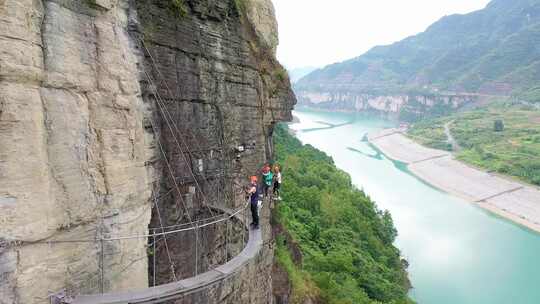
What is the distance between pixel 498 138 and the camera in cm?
9588

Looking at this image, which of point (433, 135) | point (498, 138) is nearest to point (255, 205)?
point (498, 138)

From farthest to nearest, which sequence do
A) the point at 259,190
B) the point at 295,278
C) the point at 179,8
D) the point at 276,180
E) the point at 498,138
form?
the point at 498,138, the point at 295,278, the point at 276,180, the point at 259,190, the point at 179,8

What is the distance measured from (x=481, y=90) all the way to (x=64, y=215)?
7230 inches

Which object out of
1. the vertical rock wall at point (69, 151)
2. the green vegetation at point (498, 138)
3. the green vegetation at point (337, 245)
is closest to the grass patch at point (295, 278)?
the green vegetation at point (337, 245)

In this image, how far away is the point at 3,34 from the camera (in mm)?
6980

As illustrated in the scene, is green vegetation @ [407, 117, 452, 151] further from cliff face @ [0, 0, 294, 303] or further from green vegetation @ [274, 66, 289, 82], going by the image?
cliff face @ [0, 0, 294, 303]

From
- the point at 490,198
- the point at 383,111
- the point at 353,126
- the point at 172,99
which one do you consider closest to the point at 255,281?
the point at 172,99

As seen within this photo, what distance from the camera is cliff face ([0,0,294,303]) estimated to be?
289 inches

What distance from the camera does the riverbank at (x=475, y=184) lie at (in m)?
56.8

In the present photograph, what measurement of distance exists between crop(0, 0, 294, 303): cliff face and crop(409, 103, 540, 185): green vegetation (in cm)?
6824

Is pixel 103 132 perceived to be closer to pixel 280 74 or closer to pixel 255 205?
pixel 255 205

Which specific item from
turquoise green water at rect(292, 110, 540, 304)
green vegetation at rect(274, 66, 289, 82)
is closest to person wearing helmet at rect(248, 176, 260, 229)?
green vegetation at rect(274, 66, 289, 82)

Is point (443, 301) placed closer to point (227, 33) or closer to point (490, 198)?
point (227, 33)

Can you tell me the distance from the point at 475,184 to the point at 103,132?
70.0m
